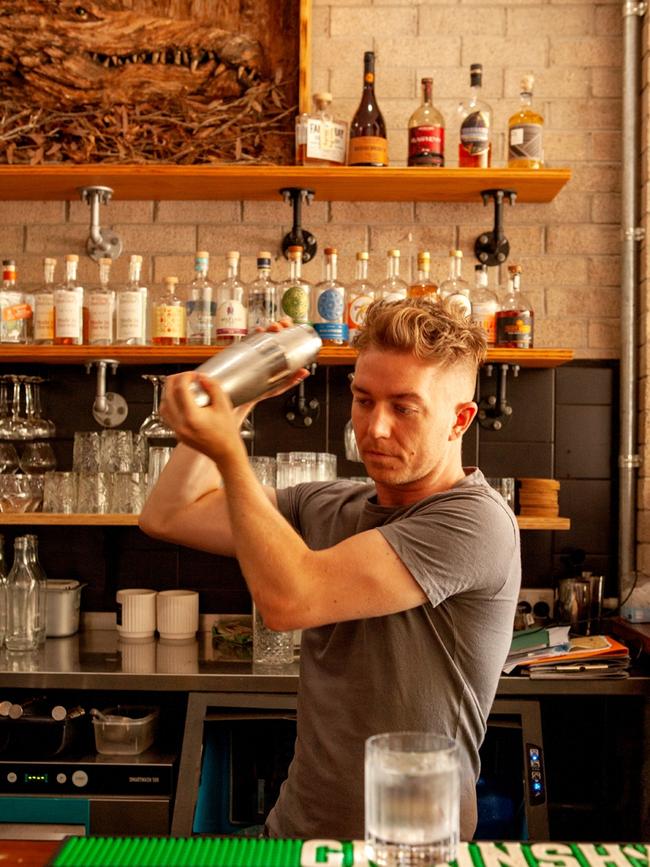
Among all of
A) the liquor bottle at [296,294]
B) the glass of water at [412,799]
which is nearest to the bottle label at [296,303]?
the liquor bottle at [296,294]

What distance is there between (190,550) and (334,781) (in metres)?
1.83

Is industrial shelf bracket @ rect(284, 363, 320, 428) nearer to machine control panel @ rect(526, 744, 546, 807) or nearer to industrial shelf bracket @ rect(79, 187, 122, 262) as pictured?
industrial shelf bracket @ rect(79, 187, 122, 262)

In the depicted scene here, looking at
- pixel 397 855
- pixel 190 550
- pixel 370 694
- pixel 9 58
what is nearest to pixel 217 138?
pixel 9 58

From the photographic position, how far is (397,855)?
0.89m

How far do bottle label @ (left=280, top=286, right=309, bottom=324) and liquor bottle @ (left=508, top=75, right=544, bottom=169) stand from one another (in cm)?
70

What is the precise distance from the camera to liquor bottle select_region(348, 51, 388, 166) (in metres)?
2.91

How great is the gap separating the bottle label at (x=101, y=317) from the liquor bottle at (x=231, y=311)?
1.00 ft

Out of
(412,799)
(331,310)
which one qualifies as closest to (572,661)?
(331,310)

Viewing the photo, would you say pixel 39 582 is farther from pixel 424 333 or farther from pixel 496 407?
pixel 424 333

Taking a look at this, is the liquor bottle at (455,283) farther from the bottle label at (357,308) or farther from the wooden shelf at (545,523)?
the wooden shelf at (545,523)

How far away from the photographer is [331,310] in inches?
112

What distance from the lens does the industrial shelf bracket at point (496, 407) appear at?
3072 millimetres

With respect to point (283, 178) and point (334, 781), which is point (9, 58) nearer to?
point (283, 178)

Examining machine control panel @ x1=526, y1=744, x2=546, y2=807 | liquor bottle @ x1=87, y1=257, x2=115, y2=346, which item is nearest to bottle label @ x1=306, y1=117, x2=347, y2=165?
liquor bottle @ x1=87, y1=257, x2=115, y2=346
